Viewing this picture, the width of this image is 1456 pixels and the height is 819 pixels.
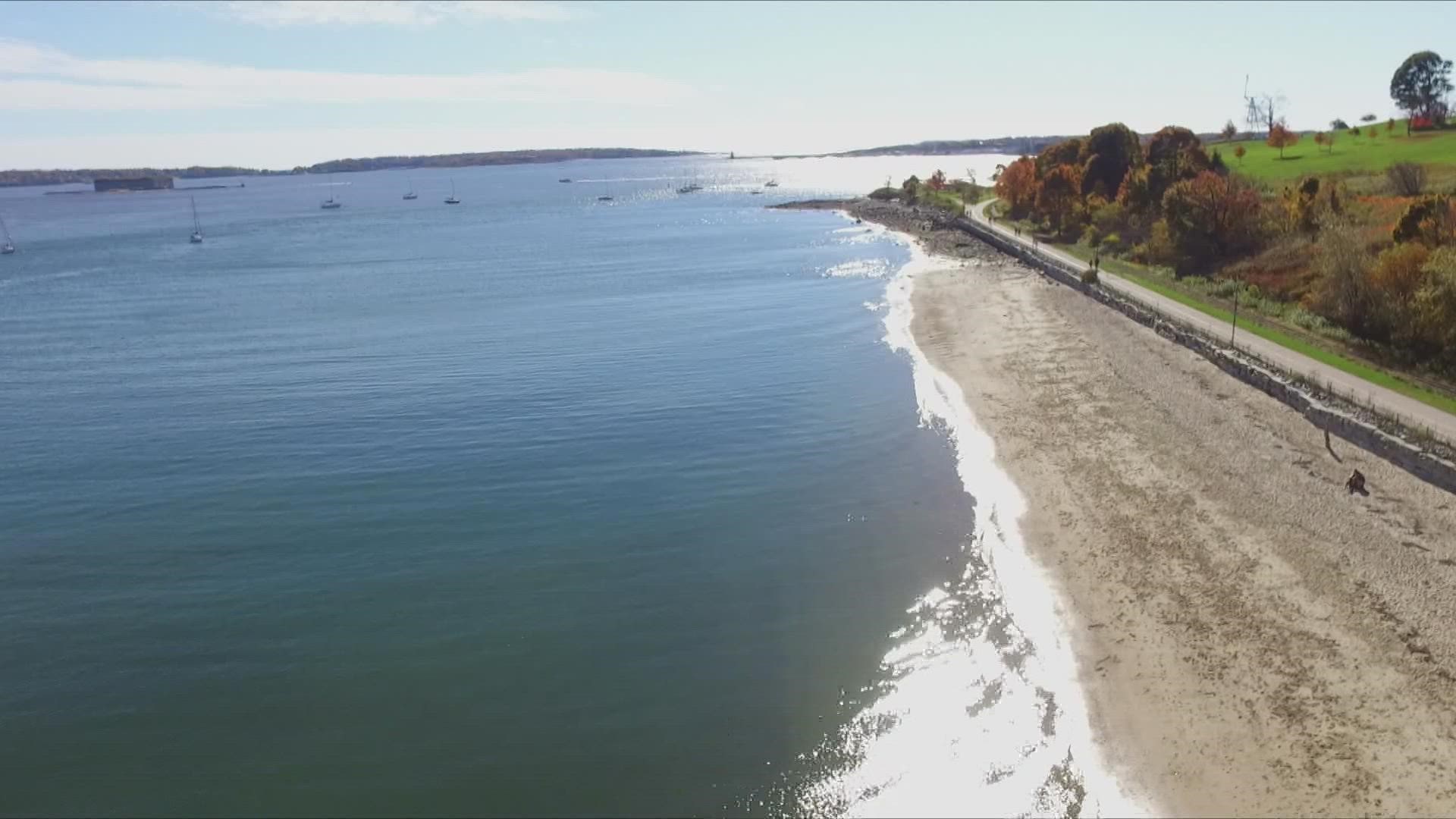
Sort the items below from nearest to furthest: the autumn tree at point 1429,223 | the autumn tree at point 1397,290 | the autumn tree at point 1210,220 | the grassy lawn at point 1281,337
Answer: the grassy lawn at point 1281,337 → the autumn tree at point 1397,290 → the autumn tree at point 1429,223 → the autumn tree at point 1210,220

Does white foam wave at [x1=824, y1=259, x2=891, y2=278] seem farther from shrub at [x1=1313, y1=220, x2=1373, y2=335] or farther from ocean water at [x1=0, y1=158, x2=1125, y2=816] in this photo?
shrub at [x1=1313, y1=220, x2=1373, y2=335]

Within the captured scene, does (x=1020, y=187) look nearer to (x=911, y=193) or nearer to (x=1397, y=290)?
(x=911, y=193)

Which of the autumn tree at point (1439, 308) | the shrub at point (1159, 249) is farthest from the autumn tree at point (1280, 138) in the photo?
the autumn tree at point (1439, 308)

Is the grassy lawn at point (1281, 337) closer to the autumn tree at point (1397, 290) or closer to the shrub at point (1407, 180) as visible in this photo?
the autumn tree at point (1397, 290)

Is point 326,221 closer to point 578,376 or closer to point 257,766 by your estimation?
point 578,376

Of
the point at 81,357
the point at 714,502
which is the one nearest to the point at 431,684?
the point at 714,502

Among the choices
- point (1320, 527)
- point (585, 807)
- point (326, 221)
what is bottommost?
point (585, 807)

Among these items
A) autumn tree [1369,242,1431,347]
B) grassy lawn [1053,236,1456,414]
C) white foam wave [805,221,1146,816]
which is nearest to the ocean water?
white foam wave [805,221,1146,816]

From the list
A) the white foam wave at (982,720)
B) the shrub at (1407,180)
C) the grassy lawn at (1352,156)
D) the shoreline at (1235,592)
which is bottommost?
the white foam wave at (982,720)
